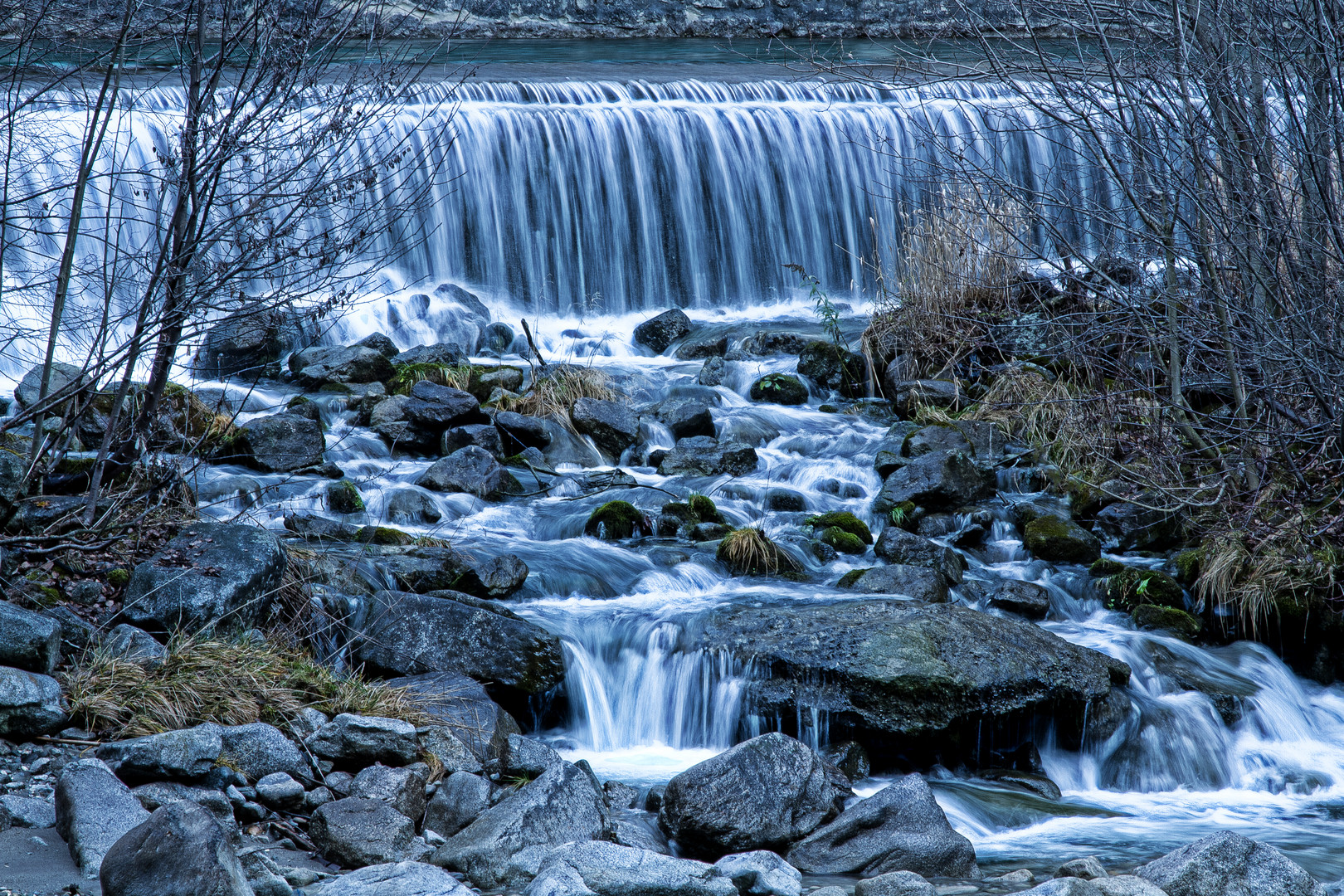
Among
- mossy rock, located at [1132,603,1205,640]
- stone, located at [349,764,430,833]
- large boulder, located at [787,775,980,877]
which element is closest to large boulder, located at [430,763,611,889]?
stone, located at [349,764,430,833]

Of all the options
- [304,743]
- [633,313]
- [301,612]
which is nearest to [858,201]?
[633,313]

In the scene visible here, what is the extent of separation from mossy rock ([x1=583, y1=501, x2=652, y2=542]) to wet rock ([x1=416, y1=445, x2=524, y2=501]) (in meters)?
0.87

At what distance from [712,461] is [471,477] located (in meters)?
1.85

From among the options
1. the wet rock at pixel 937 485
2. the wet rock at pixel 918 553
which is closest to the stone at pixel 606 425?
the wet rock at pixel 937 485

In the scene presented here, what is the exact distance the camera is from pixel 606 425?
360 inches

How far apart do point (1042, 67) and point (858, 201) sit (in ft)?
28.6

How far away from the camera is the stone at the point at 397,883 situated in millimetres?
3336

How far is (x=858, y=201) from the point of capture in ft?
47.4

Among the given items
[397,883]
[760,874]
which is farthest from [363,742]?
[760,874]

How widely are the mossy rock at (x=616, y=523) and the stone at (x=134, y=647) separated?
322 cm

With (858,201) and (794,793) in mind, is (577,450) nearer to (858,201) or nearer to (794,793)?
(794,793)

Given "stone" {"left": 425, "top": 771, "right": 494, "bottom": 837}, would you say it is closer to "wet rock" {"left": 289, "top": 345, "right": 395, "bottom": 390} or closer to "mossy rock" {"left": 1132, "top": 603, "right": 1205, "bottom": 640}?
"mossy rock" {"left": 1132, "top": 603, "right": 1205, "bottom": 640}

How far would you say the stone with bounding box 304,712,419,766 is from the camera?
4.43 metres

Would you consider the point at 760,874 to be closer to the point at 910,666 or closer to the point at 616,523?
the point at 910,666
